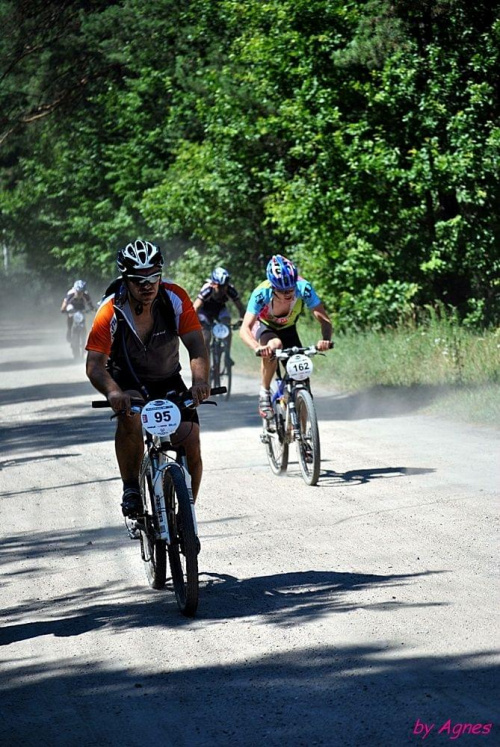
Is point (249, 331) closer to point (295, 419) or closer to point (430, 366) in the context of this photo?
point (295, 419)

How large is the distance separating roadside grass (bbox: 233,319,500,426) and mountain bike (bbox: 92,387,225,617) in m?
7.28

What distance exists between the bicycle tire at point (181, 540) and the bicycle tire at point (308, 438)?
358 cm

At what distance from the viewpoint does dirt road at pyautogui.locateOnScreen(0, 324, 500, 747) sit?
433 centimetres

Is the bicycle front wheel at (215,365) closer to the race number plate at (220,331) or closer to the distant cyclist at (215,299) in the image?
the distant cyclist at (215,299)

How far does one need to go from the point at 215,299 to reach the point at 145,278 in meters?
10.6

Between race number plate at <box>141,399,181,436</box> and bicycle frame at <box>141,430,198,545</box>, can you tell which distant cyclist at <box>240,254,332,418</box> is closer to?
bicycle frame at <box>141,430,198,545</box>

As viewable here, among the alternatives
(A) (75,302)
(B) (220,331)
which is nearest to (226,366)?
(B) (220,331)

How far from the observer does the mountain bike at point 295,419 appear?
31.7ft

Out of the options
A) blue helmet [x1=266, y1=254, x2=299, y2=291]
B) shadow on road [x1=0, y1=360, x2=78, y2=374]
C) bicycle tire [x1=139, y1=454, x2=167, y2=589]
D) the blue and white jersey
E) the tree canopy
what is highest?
the tree canopy

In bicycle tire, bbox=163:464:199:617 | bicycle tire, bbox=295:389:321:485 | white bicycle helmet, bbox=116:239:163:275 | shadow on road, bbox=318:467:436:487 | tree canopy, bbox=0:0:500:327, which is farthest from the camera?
tree canopy, bbox=0:0:500:327

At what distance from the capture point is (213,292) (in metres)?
16.5

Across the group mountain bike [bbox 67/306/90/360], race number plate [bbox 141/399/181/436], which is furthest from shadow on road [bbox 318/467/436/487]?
mountain bike [bbox 67/306/90/360]

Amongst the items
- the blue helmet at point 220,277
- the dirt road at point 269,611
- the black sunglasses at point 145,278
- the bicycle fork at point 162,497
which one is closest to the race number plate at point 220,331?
the blue helmet at point 220,277

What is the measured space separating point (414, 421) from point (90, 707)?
9320 mm
